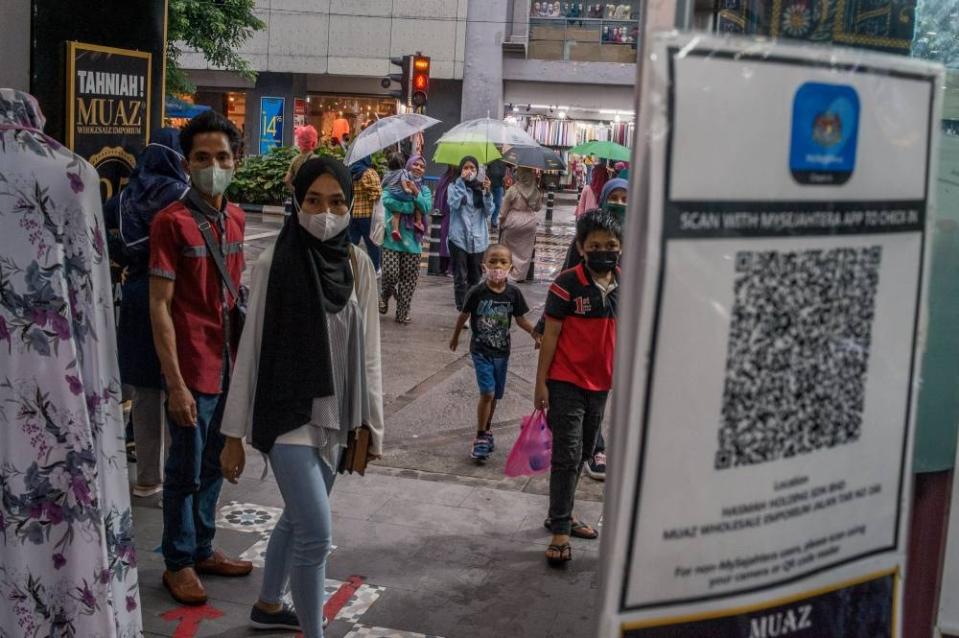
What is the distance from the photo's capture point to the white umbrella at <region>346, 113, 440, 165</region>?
11.4m

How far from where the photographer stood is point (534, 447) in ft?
18.2

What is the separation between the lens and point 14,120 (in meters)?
3.24

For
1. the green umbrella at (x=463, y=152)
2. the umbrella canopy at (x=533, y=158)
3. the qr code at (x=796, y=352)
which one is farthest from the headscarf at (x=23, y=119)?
the umbrella canopy at (x=533, y=158)

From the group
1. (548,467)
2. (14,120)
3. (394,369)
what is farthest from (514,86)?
(14,120)

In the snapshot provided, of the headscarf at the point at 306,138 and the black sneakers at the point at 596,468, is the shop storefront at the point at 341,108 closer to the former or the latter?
the headscarf at the point at 306,138

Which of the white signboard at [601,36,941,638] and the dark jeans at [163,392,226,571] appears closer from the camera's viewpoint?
the white signboard at [601,36,941,638]

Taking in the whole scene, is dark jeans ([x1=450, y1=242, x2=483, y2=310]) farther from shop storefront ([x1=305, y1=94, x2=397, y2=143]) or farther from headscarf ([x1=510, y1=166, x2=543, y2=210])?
shop storefront ([x1=305, y1=94, x2=397, y2=143])

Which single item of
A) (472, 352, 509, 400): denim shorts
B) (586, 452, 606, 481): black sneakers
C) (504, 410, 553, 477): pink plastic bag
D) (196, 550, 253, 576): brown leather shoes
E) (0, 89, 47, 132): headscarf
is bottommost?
(196, 550, 253, 576): brown leather shoes

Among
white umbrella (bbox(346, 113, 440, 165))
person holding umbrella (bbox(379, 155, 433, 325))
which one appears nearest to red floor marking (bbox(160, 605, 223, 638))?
person holding umbrella (bbox(379, 155, 433, 325))

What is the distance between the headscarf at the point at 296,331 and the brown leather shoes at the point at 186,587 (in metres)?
1.10

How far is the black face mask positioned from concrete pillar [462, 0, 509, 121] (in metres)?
23.9

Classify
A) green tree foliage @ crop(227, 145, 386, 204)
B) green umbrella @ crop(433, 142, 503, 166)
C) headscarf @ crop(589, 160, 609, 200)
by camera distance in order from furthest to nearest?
1. green tree foliage @ crop(227, 145, 386, 204)
2. green umbrella @ crop(433, 142, 503, 166)
3. headscarf @ crop(589, 160, 609, 200)

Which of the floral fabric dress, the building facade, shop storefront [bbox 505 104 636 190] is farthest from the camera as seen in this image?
shop storefront [bbox 505 104 636 190]

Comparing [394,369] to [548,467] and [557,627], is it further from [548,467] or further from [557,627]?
[557,627]
